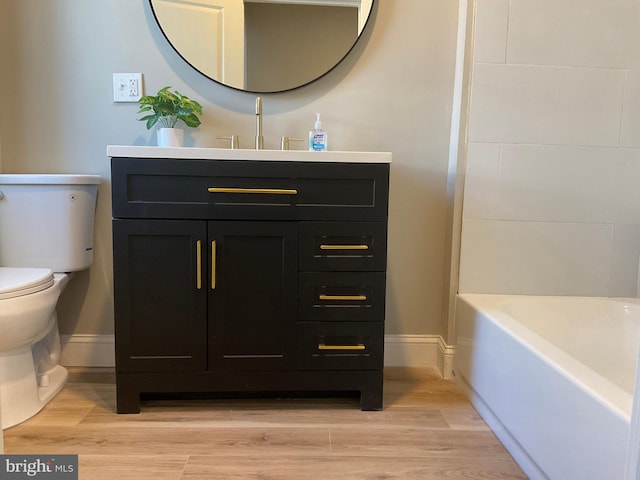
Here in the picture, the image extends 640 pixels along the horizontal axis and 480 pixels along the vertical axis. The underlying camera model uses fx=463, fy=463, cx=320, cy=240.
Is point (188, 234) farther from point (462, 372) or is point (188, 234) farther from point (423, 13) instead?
point (423, 13)

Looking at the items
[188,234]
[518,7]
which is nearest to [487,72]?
[518,7]

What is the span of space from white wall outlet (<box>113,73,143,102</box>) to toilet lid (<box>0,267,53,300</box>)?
2.40ft

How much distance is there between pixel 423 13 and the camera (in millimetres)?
1812

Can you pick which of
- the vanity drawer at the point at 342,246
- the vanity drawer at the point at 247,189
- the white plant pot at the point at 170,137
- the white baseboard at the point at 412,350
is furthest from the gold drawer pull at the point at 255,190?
the white baseboard at the point at 412,350

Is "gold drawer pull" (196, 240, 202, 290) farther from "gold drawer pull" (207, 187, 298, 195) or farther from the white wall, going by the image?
the white wall

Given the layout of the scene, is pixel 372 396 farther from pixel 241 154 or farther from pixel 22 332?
A: pixel 22 332

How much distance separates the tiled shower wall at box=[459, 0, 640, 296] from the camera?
67.7 inches

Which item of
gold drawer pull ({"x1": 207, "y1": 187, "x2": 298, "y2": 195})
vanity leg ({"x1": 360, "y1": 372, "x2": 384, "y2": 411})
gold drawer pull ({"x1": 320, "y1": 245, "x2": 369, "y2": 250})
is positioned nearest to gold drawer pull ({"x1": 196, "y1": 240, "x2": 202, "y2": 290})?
gold drawer pull ({"x1": 207, "y1": 187, "x2": 298, "y2": 195})

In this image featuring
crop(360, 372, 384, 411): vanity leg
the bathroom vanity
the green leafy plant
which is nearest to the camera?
the bathroom vanity

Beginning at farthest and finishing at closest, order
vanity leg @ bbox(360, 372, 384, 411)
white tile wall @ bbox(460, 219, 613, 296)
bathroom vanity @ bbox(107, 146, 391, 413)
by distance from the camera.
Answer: white tile wall @ bbox(460, 219, 613, 296), vanity leg @ bbox(360, 372, 384, 411), bathroom vanity @ bbox(107, 146, 391, 413)

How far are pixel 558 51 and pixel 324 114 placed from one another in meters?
0.90

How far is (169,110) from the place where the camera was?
67.0 inches

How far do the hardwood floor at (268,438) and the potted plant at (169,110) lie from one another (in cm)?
94

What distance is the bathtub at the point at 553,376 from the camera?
92cm
